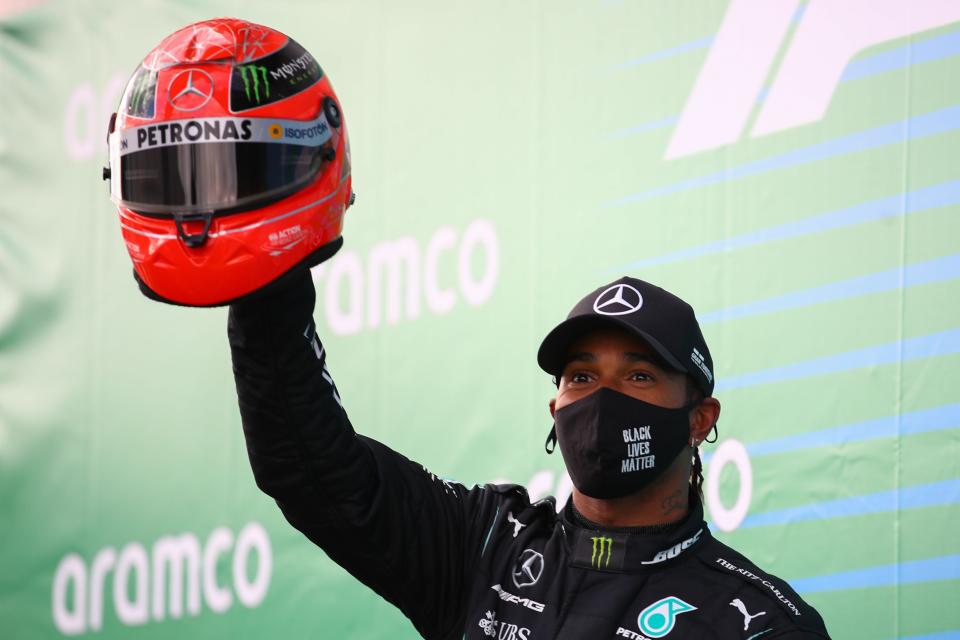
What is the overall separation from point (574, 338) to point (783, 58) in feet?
3.78

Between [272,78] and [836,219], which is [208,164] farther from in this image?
[836,219]

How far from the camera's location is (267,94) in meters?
1.89

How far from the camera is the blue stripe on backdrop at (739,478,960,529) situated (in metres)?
2.75

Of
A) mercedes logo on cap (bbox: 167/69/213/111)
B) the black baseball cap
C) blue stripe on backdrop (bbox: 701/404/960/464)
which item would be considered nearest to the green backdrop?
blue stripe on backdrop (bbox: 701/404/960/464)

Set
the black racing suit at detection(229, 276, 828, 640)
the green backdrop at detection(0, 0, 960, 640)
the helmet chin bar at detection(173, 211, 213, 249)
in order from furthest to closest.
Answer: the green backdrop at detection(0, 0, 960, 640) → the black racing suit at detection(229, 276, 828, 640) → the helmet chin bar at detection(173, 211, 213, 249)

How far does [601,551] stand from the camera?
2096 mm

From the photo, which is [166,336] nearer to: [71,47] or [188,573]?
[188,573]

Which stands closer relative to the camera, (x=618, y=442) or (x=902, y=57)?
(x=618, y=442)

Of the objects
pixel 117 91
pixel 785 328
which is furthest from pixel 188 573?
pixel 785 328

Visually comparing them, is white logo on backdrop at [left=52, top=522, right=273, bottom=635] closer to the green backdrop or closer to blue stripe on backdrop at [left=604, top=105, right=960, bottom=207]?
the green backdrop

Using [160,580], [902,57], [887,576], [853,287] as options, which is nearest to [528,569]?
[887,576]

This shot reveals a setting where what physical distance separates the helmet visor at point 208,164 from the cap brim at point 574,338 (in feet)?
1.53

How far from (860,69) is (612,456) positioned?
4.10ft

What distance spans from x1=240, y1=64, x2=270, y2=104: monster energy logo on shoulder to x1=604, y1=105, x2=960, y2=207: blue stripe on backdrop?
1423 mm
